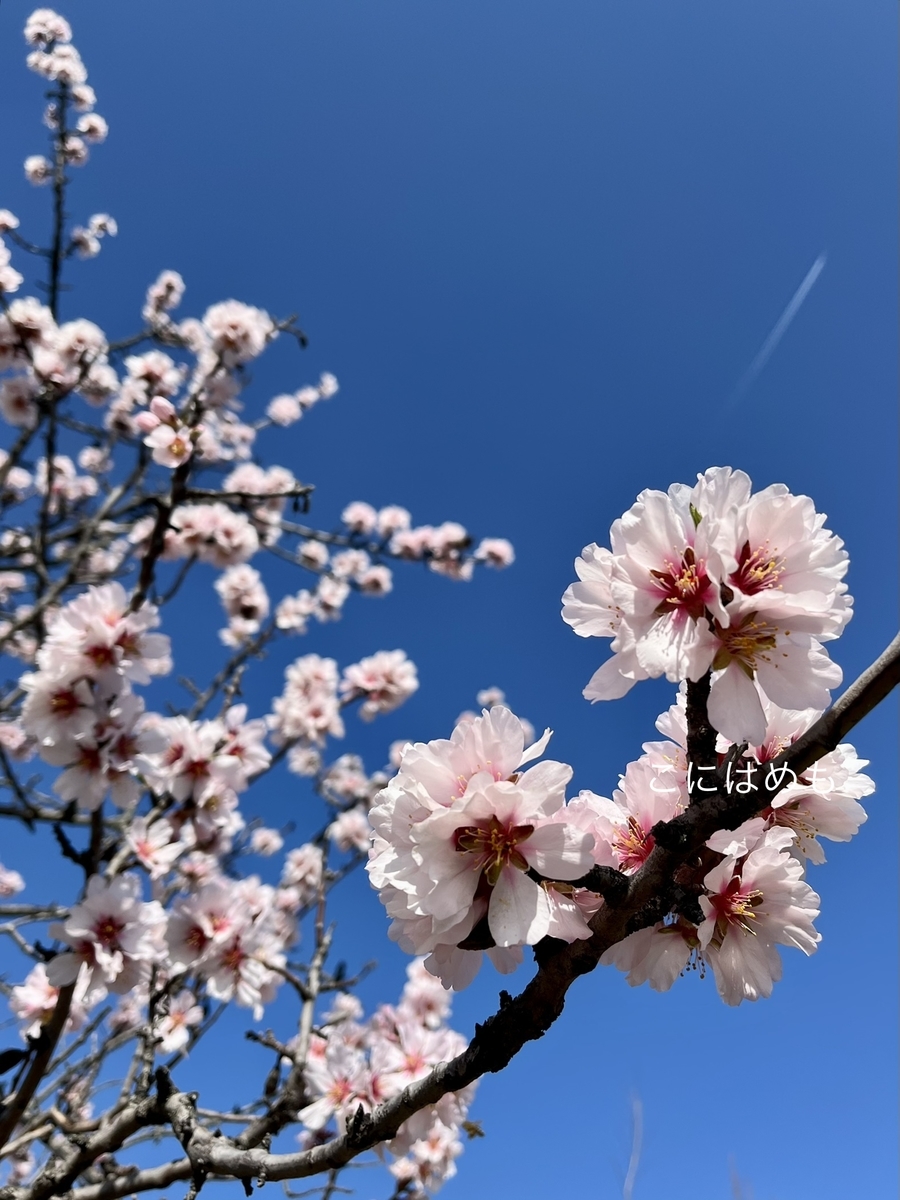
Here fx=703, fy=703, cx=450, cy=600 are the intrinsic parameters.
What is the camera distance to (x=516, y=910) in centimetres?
92

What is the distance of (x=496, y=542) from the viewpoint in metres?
10.1

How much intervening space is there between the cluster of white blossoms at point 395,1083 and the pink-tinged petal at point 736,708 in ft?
4.72

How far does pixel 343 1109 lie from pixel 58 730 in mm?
1640

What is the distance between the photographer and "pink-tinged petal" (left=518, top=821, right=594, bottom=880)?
89 centimetres

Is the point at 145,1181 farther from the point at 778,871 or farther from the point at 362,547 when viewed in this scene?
the point at 362,547

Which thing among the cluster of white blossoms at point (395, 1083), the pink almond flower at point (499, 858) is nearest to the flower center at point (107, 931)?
the cluster of white blossoms at point (395, 1083)

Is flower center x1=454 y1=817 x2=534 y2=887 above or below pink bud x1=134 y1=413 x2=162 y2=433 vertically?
below

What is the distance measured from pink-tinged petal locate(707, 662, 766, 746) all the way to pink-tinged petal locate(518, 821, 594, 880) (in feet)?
0.77

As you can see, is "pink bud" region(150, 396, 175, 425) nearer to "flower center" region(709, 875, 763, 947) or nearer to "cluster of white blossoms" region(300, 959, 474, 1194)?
"cluster of white blossoms" region(300, 959, 474, 1194)

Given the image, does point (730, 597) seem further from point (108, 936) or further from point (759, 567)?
point (108, 936)

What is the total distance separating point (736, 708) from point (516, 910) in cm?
40

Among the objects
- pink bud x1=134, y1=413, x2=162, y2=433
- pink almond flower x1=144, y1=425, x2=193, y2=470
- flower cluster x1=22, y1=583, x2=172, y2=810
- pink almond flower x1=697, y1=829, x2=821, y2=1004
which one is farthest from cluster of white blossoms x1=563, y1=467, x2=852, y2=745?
pink bud x1=134, y1=413, x2=162, y2=433

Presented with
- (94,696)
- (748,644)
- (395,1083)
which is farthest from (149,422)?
(748,644)

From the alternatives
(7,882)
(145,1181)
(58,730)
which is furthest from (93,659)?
(7,882)
